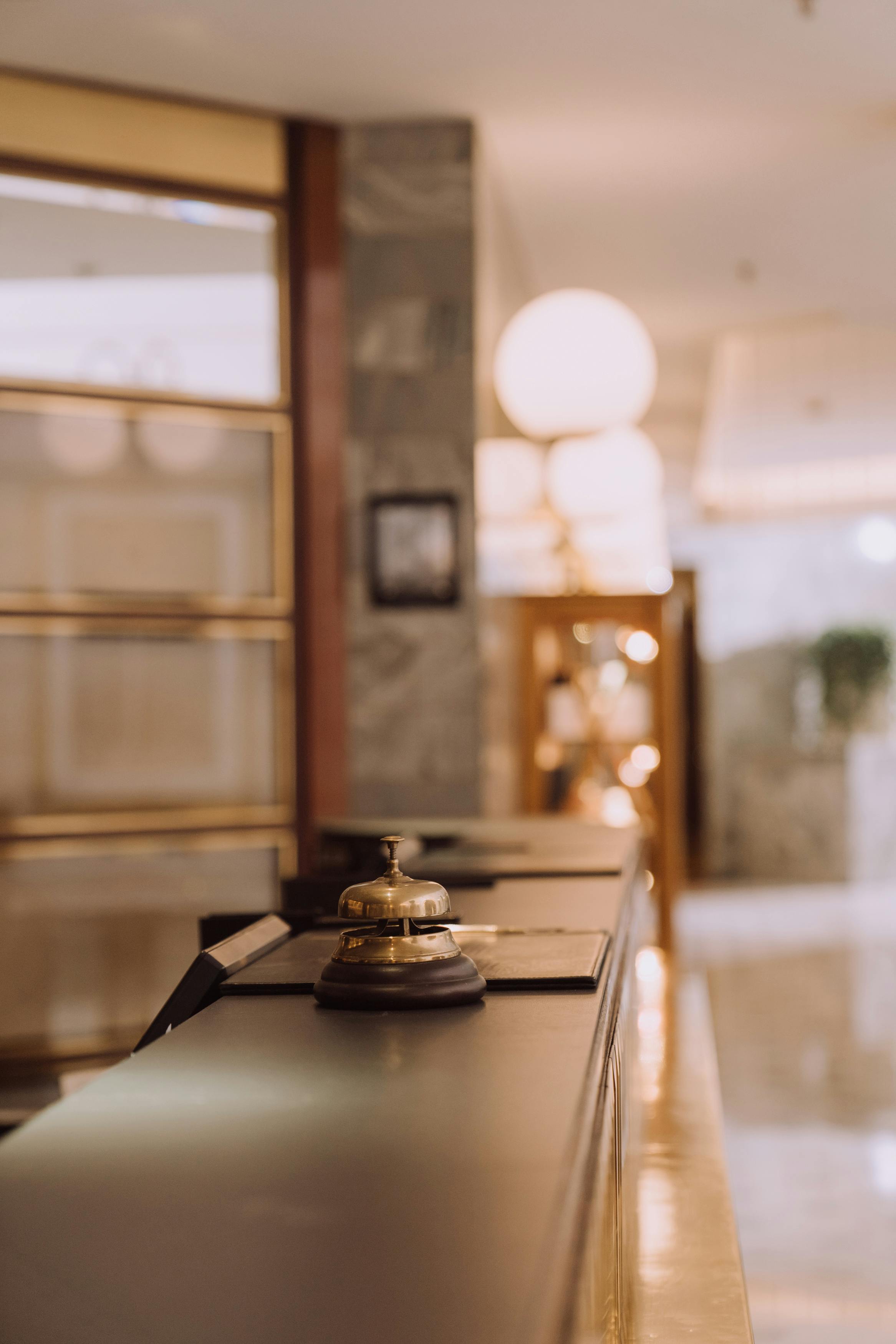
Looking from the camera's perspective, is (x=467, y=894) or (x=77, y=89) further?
(x=77, y=89)

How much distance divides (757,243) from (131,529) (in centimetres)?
311

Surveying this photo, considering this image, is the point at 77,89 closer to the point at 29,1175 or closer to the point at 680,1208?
the point at 680,1208

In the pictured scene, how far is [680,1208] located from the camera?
2.32 metres

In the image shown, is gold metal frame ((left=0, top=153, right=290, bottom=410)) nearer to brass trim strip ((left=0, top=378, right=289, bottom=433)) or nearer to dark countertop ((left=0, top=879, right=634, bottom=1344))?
brass trim strip ((left=0, top=378, right=289, bottom=433))

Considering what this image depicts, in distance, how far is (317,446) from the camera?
4.41m

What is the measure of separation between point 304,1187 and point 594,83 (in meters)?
3.97

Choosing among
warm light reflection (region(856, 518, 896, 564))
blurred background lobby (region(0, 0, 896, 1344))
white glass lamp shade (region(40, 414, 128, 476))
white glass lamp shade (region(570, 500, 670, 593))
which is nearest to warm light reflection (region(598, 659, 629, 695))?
blurred background lobby (region(0, 0, 896, 1344))

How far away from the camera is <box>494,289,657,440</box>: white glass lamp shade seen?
4.06 metres

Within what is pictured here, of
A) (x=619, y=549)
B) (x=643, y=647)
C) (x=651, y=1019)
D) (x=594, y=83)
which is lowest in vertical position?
(x=651, y=1019)

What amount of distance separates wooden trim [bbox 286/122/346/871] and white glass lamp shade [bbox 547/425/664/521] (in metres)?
1.06

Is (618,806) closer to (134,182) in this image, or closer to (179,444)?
(179,444)

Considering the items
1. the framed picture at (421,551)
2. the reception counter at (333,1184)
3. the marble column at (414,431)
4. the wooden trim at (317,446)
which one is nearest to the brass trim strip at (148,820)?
the wooden trim at (317,446)

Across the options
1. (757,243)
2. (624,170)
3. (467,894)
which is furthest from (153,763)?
(757,243)

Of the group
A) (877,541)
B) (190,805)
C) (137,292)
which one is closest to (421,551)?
(190,805)
